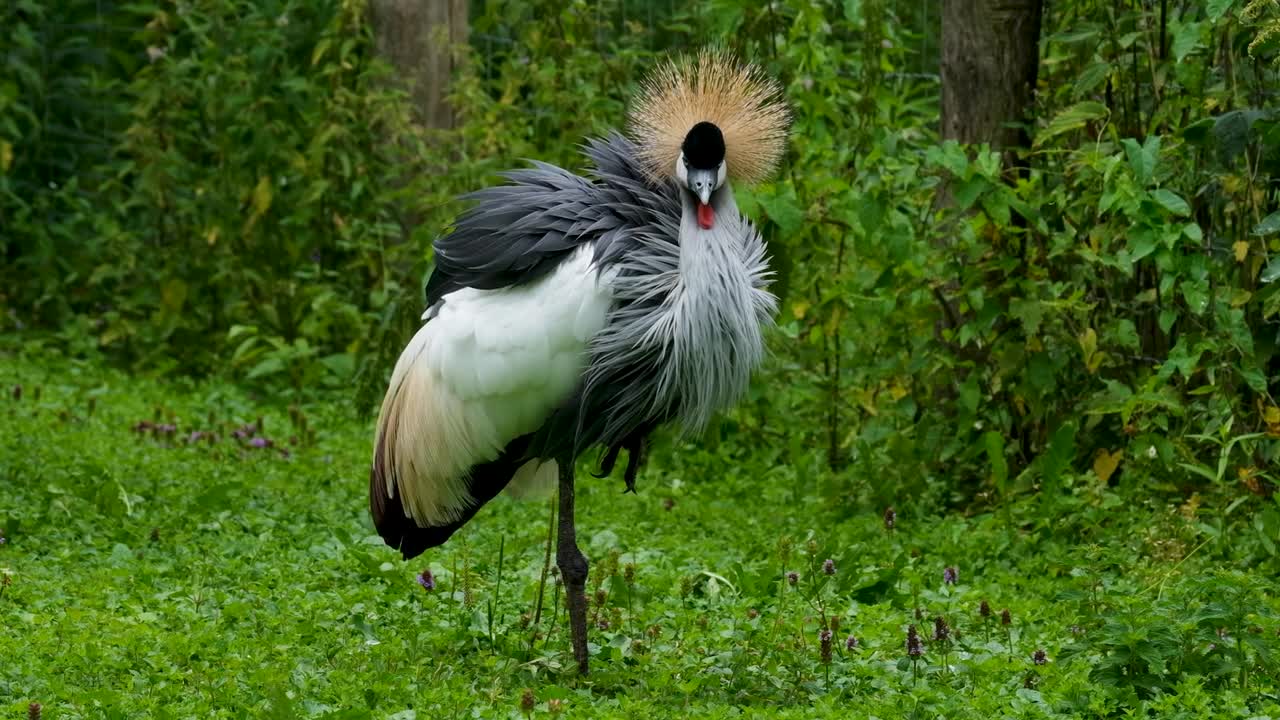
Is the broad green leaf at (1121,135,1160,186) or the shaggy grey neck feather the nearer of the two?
the shaggy grey neck feather

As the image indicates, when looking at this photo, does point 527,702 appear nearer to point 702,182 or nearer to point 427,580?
point 427,580

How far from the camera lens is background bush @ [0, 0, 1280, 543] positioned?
5551 millimetres

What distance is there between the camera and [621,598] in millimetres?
5102

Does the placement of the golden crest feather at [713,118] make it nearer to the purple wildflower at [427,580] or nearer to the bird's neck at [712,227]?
the bird's neck at [712,227]

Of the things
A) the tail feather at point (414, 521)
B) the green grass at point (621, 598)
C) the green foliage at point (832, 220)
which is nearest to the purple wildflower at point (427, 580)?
the green grass at point (621, 598)

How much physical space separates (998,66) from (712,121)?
7.32ft

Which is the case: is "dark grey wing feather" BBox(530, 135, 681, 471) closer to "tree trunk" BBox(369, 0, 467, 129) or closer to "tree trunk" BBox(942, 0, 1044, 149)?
"tree trunk" BBox(942, 0, 1044, 149)

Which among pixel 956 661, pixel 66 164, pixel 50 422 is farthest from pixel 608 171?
pixel 66 164

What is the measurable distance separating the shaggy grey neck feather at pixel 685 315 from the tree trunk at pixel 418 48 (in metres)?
4.68

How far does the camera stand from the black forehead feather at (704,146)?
14.3 ft

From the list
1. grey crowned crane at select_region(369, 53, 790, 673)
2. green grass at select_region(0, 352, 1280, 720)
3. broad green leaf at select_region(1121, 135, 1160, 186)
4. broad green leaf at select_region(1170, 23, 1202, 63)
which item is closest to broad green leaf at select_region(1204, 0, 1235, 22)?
broad green leaf at select_region(1170, 23, 1202, 63)

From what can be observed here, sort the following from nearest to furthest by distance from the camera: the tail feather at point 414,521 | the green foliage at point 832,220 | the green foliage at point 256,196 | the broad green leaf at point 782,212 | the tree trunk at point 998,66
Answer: the tail feather at point 414,521 → the green foliage at point 832,220 → the broad green leaf at point 782,212 → the tree trunk at point 998,66 → the green foliage at point 256,196

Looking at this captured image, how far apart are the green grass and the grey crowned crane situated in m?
0.45

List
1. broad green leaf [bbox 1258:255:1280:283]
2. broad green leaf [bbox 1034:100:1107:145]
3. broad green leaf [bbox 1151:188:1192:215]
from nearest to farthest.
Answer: broad green leaf [bbox 1258:255:1280:283], broad green leaf [bbox 1151:188:1192:215], broad green leaf [bbox 1034:100:1107:145]
